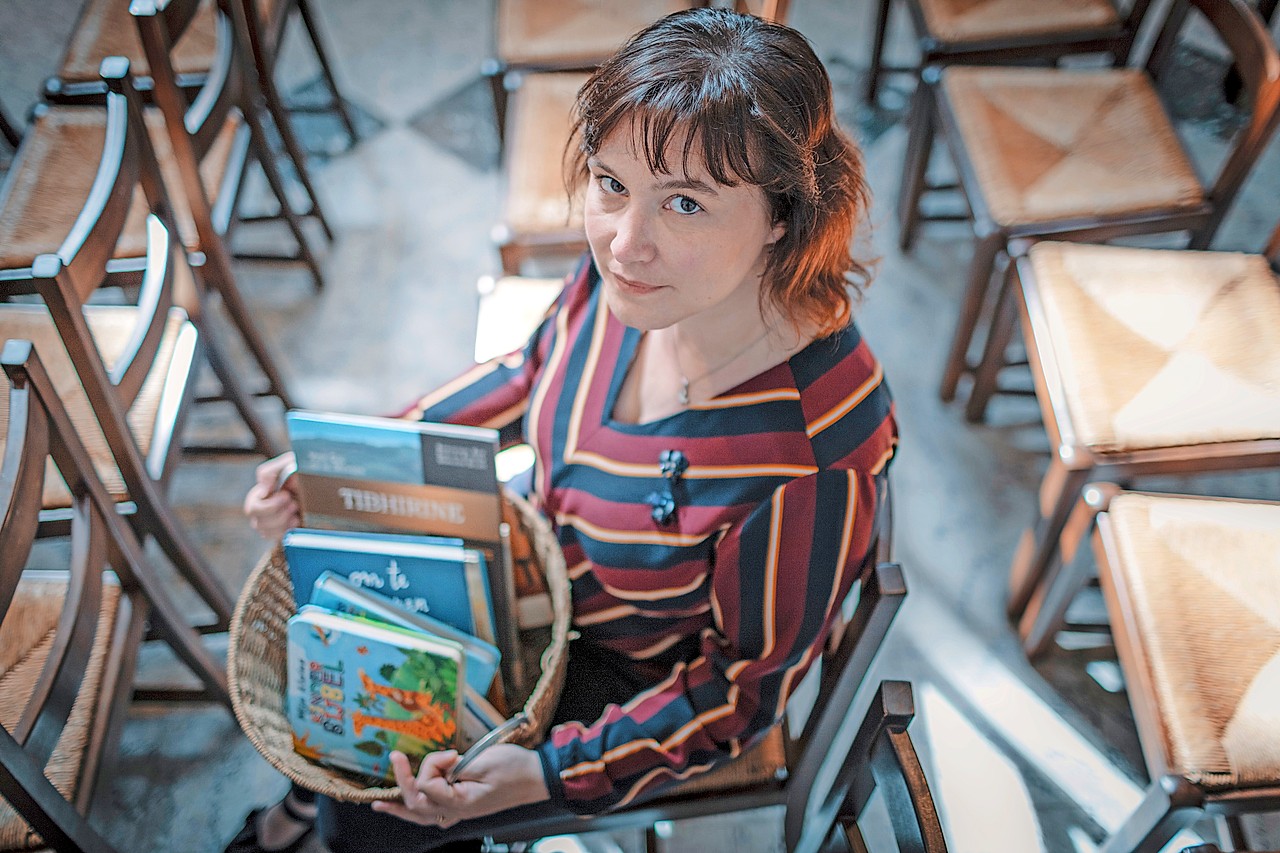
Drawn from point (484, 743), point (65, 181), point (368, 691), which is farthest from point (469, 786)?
point (65, 181)

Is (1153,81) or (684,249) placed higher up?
(1153,81)

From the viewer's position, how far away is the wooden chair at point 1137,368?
1.51 metres

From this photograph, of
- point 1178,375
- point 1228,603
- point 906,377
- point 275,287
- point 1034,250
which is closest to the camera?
point 1228,603

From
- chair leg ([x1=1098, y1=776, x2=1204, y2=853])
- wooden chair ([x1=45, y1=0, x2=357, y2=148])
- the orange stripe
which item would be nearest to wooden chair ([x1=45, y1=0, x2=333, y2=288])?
wooden chair ([x1=45, y1=0, x2=357, y2=148])

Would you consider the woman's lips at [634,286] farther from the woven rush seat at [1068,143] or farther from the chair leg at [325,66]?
the chair leg at [325,66]

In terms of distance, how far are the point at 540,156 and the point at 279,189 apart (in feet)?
2.23

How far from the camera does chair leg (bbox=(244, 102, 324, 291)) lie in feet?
6.65

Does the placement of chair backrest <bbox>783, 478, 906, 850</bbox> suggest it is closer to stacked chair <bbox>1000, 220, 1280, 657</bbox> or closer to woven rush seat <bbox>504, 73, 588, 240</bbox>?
stacked chair <bbox>1000, 220, 1280, 657</bbox>

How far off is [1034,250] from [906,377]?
538 mm

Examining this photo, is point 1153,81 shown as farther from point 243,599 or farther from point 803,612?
point 243,599

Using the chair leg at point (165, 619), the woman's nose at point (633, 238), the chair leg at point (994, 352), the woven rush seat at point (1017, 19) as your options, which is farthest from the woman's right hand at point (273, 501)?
the woven rush seat at point (1017, 19)

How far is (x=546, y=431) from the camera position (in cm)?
124

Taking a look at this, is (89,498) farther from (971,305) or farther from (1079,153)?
(1079,153)

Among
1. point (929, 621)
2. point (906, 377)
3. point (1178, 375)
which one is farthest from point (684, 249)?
point (906, 377)
